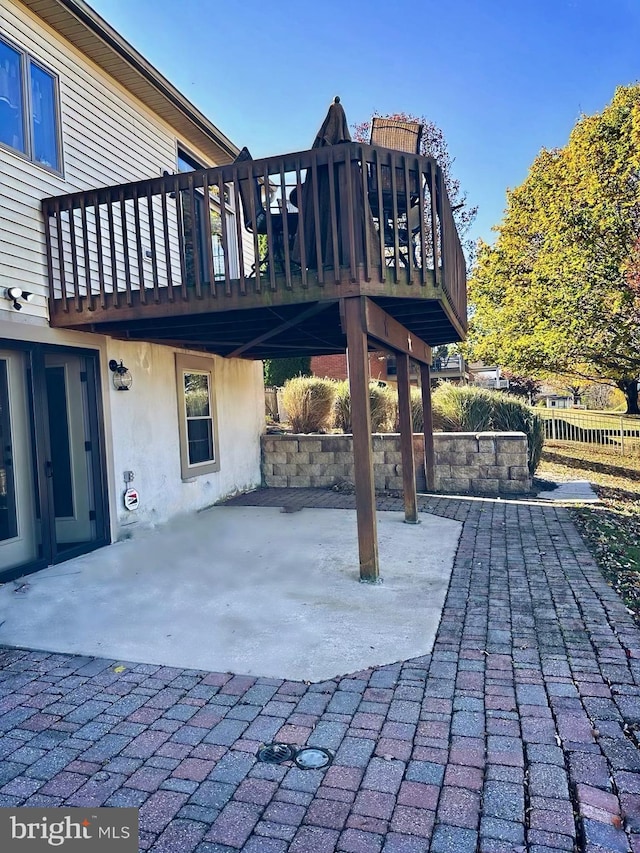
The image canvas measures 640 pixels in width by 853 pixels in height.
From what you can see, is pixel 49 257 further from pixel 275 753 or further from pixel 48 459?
pixel 275 753

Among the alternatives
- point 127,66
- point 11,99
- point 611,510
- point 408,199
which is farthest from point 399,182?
point 611,510

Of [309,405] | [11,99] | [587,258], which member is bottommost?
[309,405]

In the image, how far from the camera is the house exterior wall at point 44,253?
198 inches

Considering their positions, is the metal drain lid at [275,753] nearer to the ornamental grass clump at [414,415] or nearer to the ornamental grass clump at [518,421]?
the ornamental grass clump at [414,415]

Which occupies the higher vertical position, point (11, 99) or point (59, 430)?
point (11, 99)

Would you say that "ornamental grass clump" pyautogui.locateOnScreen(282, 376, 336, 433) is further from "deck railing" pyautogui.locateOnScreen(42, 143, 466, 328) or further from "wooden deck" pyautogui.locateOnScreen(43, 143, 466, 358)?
"deck railing" pyautogui.locateOnScreen(42, 143, 466, 328)

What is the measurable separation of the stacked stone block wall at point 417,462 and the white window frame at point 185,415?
1778mm

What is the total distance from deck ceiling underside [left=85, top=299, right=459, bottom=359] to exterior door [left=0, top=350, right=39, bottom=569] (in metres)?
0.96

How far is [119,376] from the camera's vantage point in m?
6.18

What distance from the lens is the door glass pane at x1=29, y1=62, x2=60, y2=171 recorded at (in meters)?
5.32

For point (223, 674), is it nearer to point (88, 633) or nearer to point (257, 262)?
point (88, 633)

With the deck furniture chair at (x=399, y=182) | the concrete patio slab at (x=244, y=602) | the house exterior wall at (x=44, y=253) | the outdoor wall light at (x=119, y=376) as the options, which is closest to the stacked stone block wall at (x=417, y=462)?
the house exterior wall at (x=44, y=253)

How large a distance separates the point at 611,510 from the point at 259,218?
5734mm

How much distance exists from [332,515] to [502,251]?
13331mm
